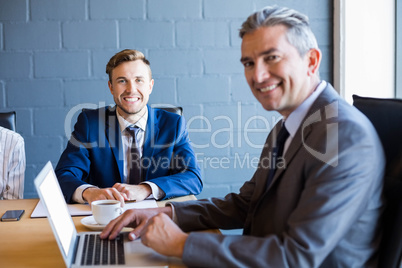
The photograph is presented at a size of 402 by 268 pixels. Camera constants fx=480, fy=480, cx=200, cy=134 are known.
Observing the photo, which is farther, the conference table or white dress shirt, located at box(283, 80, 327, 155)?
white dress shirt, located at box(283, 80, 327, 155)

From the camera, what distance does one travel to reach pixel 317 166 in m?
1.10

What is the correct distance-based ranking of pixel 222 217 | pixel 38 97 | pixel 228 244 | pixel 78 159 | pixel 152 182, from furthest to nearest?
pixel 38 97, pixel 78 159, pixel 152 182, pixel 222 217, pixel 228 244

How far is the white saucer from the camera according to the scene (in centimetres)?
147

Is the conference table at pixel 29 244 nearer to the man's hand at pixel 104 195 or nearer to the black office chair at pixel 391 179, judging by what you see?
the man's hand at pixel 104 195

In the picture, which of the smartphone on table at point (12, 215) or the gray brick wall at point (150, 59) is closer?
the smartphone on table at point (12, 215)

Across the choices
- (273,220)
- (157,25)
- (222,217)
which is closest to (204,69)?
(157,25)

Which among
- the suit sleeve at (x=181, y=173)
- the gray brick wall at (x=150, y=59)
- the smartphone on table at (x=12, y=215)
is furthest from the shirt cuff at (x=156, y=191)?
the gray brick wall at (x=150, y=59)

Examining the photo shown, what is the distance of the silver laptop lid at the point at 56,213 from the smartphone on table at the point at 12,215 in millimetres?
284

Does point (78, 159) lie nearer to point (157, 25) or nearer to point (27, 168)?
point (27, 168)

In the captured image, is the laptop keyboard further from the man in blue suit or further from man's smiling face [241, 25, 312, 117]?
the man in blue suit

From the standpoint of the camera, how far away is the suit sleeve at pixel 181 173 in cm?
192

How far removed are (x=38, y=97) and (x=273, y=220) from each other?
2.00 metres

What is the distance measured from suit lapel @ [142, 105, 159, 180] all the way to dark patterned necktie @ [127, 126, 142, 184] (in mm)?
25

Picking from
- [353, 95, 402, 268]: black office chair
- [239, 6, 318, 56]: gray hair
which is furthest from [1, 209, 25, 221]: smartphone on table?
[353, 95, 402, 268]: black office chair
